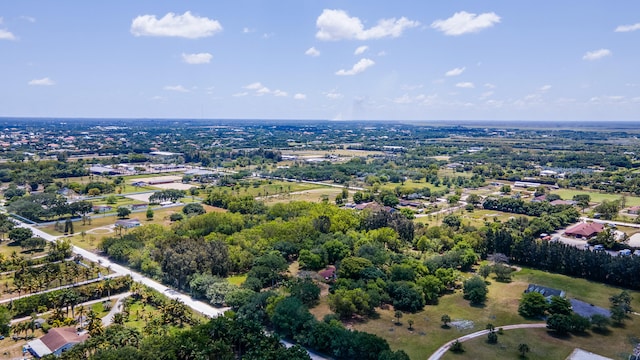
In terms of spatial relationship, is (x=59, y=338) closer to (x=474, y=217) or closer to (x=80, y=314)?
(x=80, y=314)

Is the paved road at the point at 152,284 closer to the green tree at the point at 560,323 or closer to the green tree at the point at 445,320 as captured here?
the green tree at the point at 445,320

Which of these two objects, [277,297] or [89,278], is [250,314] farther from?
[89,278]

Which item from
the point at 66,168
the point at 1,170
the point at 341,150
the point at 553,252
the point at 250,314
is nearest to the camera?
the point at 250,314

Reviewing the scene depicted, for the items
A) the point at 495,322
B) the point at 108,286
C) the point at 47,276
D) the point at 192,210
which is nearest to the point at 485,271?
the point at 495,322

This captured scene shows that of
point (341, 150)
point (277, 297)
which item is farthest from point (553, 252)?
point (341, 150)

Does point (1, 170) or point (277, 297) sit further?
point (1, 170)

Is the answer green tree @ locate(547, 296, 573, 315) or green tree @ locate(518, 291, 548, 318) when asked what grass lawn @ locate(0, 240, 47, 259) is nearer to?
green tree @ locate(518, 291, 548, 318)

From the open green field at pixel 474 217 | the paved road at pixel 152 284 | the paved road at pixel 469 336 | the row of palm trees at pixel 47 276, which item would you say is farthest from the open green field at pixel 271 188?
the paved road at pixel 469 336
